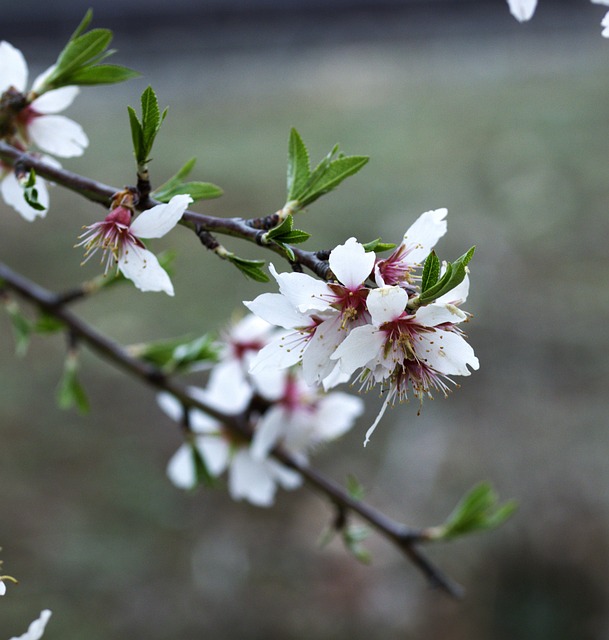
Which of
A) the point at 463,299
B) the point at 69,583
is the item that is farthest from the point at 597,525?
the point at 463,299

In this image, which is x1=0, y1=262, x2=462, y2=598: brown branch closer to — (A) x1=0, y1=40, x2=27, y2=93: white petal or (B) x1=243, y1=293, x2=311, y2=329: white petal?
(A) x1=0, y1=40, x2=27, y2=93: white petal

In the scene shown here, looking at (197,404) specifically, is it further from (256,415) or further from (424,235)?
(424,235)

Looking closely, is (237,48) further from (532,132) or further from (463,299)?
(463,299)

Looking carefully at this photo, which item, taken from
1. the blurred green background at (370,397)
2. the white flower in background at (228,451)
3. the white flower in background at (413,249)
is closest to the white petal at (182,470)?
the white flower in background at (228,451)

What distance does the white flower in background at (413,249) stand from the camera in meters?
0.49

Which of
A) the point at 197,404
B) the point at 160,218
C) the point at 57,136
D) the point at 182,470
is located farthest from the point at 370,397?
the point at 160,218

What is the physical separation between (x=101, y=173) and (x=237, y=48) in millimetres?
1234

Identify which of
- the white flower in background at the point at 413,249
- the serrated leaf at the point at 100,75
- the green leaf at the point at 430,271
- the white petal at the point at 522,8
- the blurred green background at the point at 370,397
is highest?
the blurred green background at the point at 370,397

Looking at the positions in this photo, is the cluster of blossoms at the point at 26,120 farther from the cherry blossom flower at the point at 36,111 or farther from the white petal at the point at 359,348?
the white petal at the point at 359,348

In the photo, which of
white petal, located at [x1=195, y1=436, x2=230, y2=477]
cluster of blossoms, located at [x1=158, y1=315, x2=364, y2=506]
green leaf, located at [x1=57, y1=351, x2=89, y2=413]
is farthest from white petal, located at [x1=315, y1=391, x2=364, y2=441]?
green leaf, located at [x1=57, y1=351, x2=89, y2=413]

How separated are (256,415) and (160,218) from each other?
1.62 feet

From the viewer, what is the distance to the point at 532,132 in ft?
10.5

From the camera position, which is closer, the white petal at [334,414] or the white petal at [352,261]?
the white petal at [352,261]

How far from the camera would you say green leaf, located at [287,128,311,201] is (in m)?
0.56
